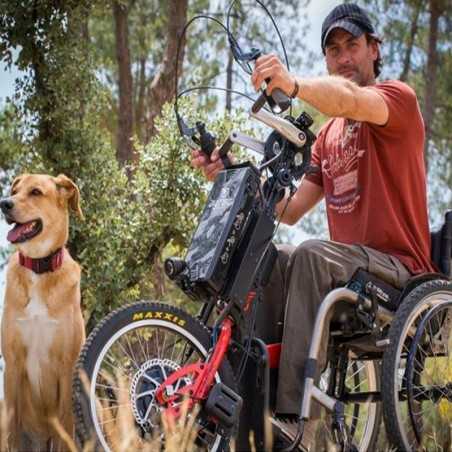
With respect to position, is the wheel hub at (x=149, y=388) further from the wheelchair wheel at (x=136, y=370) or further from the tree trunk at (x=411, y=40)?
the tree trunk at (x=411, y=40)

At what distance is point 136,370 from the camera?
9.78 ft

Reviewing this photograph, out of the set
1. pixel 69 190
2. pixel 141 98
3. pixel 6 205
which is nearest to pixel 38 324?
pixel 6 205

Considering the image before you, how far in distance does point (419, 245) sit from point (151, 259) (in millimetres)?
3649

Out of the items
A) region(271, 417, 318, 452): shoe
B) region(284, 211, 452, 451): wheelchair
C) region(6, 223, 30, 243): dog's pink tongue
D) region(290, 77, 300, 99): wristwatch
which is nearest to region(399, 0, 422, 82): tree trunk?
region(284, 211, 452, 451): wheelchair

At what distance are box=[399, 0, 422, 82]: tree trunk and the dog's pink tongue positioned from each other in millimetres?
9824

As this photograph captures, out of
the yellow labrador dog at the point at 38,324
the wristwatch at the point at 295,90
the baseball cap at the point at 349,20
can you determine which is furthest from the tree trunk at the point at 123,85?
the wristwatch at the point at 295,90

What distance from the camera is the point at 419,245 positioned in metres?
3.82

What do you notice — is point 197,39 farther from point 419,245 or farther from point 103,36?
point 419,245

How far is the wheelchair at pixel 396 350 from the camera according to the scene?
330 centimetres

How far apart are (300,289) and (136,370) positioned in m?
0.75

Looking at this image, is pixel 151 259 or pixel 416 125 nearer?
pixel 416 125

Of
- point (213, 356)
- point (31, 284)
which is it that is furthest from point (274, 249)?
point (31, 284)

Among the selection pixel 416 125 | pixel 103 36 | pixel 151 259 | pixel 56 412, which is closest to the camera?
pixel 416 125

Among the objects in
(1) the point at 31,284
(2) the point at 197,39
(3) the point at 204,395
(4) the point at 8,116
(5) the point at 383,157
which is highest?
(2) the point at 197,39
